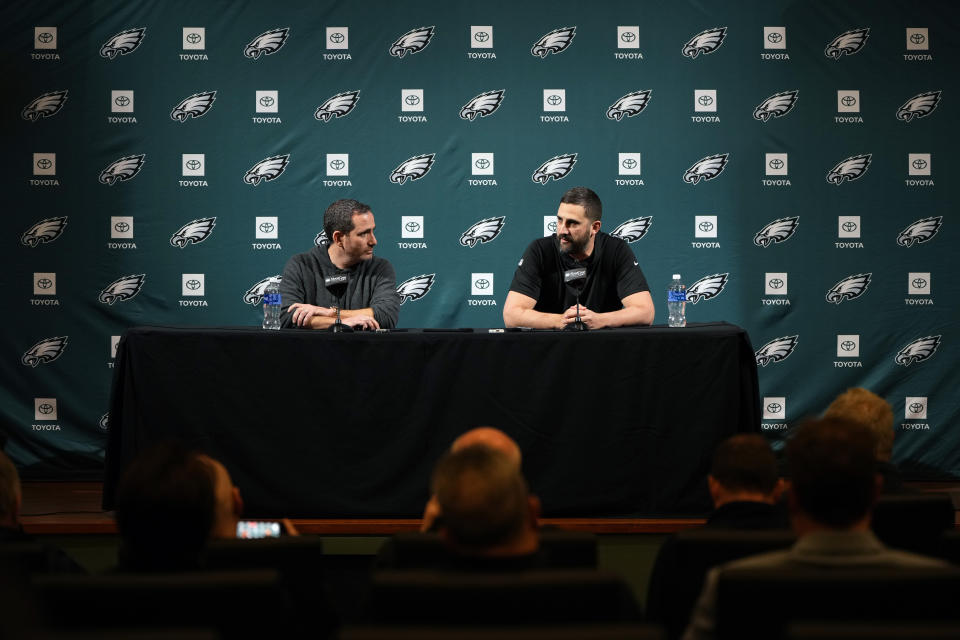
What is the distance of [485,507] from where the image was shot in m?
1.46

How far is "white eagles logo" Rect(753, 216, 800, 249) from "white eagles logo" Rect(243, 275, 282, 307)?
288 centimetres

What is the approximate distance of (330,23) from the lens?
5602mm

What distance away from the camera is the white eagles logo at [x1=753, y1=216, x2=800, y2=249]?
5.61 metres

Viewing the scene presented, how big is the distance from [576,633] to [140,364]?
2912 mm

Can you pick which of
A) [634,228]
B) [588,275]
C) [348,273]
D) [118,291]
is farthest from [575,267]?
[118,291]

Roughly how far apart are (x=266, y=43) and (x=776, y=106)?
3053mm

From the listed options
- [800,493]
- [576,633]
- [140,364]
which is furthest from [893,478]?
[140,364]

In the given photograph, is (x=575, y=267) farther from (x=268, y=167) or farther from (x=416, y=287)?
(x=268, y=167)

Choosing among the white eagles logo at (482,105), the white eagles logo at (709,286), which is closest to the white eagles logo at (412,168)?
the white eagles logo at (482,105)

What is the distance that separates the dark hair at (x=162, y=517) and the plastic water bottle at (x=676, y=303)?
287cm

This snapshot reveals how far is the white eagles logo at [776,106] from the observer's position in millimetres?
5602

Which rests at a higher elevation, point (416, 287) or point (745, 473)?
point (416, 287)

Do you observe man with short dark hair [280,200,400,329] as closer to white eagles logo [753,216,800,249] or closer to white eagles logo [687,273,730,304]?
white eagles logo [687,273,730,304]

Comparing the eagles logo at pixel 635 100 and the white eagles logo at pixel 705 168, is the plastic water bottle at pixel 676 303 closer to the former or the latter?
the white eagles logo at pixel 705 168
